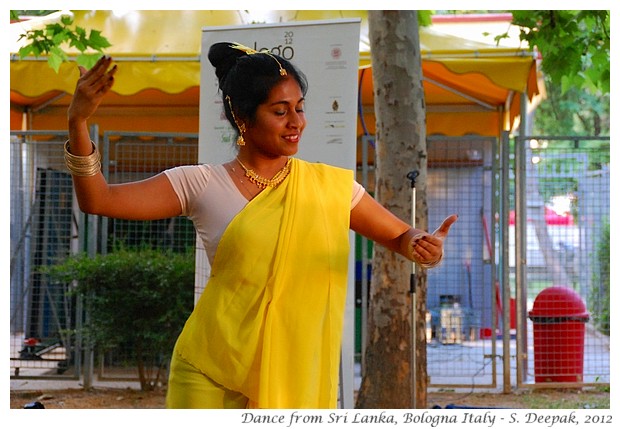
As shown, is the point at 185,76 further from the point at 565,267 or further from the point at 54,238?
the point at 565,267

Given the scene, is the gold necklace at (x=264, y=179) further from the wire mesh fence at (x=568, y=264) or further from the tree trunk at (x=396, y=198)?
the wire mesh fence at (x=568, y=264)

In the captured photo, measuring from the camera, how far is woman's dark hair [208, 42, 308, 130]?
3.33 m

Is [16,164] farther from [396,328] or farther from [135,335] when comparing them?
[396,328]

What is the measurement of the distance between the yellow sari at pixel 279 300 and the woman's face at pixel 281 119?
148mm

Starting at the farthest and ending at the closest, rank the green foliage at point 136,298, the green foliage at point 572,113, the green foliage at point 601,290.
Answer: the green foliage at point 572,113 < the green foliage at point 601,290 < the green foliage at point 136,298

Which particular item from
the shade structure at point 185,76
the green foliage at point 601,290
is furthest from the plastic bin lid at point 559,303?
the shade structure at point 185,76

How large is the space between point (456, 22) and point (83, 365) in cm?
722

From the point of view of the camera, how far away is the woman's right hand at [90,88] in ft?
9.40

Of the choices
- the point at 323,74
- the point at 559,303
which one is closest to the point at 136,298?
the point at 323,74

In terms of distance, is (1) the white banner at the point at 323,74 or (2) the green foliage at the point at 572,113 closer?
(1) the white banner at the point at 323,74

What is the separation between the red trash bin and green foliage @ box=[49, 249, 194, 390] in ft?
11.8

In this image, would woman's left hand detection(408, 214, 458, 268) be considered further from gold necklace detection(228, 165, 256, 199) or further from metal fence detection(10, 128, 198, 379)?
metal fence detection(10, 128, 198, 379)

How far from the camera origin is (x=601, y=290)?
9.23m
